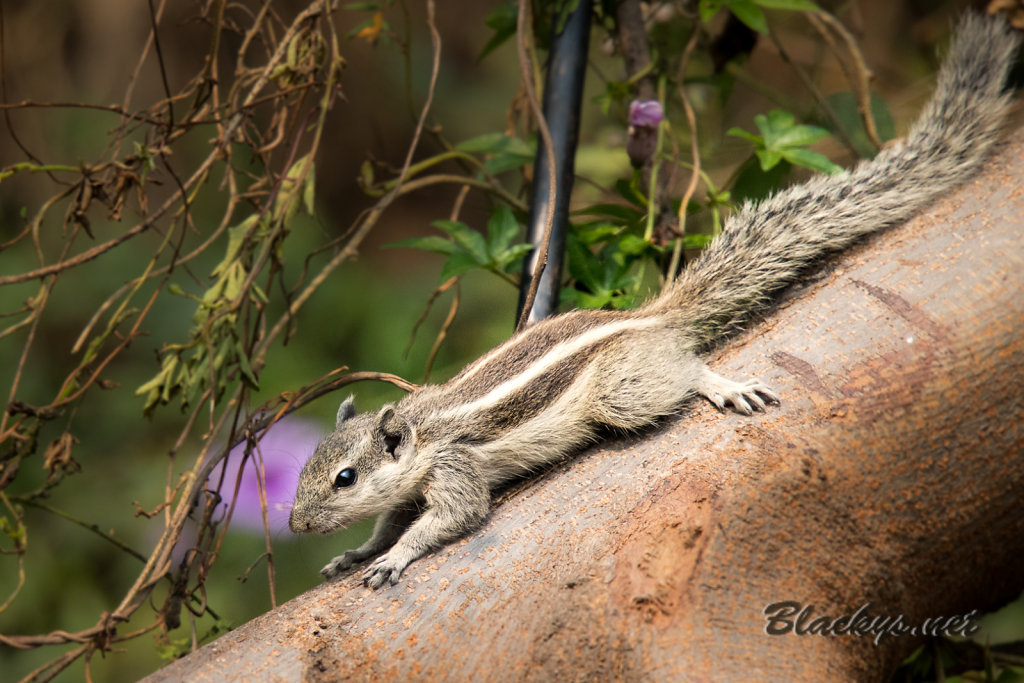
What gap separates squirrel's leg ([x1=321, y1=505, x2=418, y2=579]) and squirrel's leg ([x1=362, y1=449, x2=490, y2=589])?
18 centimetres

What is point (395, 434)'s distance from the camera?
1954mm

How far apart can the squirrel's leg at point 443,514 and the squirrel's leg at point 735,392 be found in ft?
1.72

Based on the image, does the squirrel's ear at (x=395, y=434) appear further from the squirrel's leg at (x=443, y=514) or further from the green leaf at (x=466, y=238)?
the green leaf at (x=466, y=238)

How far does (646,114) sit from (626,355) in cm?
71

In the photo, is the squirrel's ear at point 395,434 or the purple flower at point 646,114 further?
the purple flower at point 646,114

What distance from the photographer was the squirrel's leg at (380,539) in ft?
6.20

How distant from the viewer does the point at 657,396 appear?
1739mm

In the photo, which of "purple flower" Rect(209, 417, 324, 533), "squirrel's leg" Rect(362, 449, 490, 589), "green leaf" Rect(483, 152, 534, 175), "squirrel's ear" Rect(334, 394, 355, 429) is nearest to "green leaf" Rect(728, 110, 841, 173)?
"green leaf" Rect(483, 152, 534, 175)

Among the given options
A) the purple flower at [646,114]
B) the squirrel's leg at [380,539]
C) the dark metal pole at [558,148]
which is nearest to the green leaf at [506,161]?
the dark metal pole at [558,148]

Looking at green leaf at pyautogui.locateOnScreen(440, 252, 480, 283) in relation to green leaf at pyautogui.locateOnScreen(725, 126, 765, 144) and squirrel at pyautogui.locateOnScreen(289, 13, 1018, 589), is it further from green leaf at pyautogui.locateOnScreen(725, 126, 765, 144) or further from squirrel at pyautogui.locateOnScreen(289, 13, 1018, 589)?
green leaf at pyautogui.locateOnScreen(725, 126, 765, 144)

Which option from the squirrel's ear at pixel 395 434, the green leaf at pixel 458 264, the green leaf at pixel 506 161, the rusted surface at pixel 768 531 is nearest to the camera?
the rusted surface at pixel 768 531

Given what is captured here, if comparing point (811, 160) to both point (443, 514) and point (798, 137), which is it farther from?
point (443, 514)

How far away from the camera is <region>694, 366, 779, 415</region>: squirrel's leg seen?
1.61 metres

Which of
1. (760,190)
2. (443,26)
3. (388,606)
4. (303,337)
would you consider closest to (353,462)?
(388,606)
